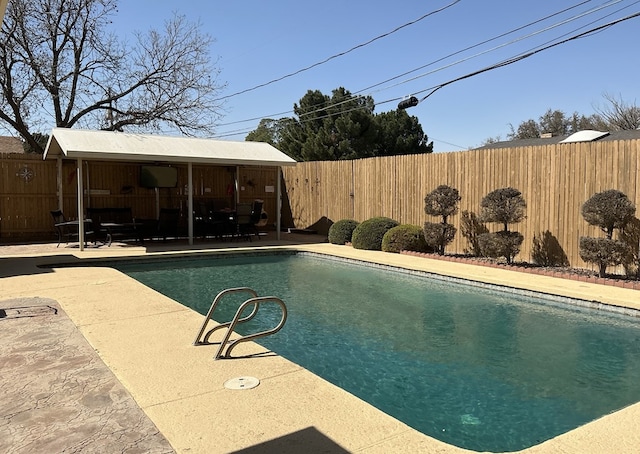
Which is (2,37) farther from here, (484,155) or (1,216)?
(484,155)

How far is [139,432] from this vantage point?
2.71 meters

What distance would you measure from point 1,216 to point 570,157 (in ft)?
45.1

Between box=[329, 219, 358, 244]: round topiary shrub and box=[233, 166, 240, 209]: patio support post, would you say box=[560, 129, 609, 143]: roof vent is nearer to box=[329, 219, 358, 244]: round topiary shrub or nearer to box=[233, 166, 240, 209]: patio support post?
box=[329, 219, 358, 244]: round topiary shrub

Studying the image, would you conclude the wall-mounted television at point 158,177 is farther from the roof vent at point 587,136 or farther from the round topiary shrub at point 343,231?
the roof vent at point 587,136

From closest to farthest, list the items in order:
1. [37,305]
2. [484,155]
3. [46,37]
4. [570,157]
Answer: [37,305], [570,157], [484,155], [46,37]

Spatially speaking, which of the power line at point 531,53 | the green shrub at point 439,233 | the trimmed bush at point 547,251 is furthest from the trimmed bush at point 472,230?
the power line at point 531,53

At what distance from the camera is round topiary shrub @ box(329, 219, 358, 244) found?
43.9 feet

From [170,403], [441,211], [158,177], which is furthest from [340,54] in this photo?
[170,403]

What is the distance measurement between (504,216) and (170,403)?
756cm

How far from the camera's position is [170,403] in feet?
10.2

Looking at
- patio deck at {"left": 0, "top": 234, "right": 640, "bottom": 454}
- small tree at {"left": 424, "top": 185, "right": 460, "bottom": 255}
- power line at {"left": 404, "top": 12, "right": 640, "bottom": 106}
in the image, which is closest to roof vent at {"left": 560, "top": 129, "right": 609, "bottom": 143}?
power line at {"left": 404, "top": 12, "right": 640, "bottom": 106}

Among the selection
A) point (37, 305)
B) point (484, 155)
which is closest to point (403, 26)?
point (484, 155)

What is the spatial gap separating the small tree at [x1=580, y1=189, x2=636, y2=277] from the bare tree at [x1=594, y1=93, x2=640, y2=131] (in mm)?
27657

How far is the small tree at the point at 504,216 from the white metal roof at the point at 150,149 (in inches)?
→ 249
